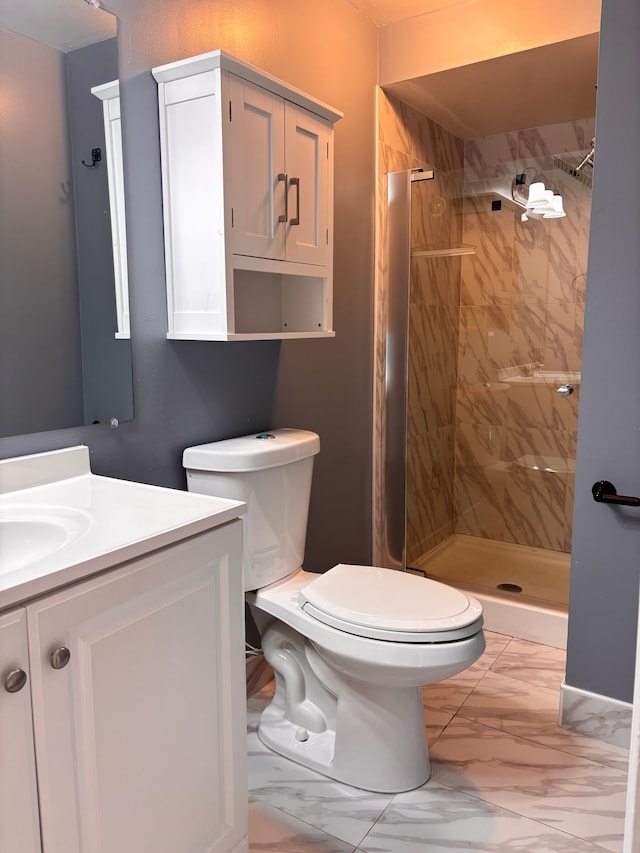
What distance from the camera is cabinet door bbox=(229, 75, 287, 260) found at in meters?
1.64

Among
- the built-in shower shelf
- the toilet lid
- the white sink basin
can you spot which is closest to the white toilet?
the toilet lid

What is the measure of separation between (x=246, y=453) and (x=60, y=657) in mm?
841

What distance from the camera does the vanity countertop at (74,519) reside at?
95cm

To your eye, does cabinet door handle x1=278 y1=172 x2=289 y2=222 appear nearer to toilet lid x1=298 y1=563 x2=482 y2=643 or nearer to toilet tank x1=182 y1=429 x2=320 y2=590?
toilet tank x1=182 y1=429 x2=320 y2=590

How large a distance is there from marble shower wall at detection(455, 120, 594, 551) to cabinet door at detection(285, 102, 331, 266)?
50.2 inches

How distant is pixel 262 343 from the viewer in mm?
2074

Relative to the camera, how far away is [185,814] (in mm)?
1188

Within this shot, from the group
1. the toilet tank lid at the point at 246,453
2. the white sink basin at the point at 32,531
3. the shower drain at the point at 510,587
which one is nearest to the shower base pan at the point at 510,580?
the shower drain at the point at 510,587

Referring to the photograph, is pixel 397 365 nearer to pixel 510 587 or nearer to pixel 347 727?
pixel 510 587

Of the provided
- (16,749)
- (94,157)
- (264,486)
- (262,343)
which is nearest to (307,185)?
(262,343)

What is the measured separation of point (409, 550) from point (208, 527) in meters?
1.90

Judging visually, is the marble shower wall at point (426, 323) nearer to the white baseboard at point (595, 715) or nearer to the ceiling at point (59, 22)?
the white baseboard at point (595, 715)

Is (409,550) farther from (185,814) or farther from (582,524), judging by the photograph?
(185,814)

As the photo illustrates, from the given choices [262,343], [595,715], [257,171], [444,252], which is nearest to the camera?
[257,171]
